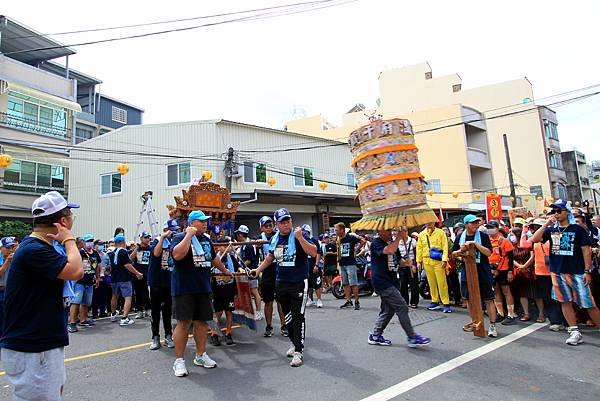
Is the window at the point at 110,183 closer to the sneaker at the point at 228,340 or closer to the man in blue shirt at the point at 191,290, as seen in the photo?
the sneaker at the point at 228,340

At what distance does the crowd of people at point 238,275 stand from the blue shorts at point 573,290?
0.01 meters

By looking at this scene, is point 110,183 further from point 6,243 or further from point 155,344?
point 155,344

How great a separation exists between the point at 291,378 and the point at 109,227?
69.0ft

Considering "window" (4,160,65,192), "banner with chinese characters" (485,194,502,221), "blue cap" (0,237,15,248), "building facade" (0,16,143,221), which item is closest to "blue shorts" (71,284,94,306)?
"blue cap" (0,237,15,248)

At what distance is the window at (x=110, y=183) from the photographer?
2328 cm

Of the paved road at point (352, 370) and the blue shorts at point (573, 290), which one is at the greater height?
the blue shorts at point (573, 290)

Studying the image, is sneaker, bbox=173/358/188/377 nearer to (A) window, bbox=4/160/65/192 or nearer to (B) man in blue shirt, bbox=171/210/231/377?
(B) man in blue shirt, bbox=171/210/231/377

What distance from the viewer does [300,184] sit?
81.6 feet

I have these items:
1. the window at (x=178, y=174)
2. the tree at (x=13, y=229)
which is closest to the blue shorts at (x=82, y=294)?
the window at (x=178, y=174)

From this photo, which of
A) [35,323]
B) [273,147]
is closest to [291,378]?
[35,323]

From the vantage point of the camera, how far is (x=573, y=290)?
19.6 feet

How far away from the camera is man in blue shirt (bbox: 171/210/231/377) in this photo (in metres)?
5.00

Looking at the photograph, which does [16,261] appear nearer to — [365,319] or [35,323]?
[35,323]

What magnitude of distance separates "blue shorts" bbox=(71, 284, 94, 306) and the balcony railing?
1986 cm
